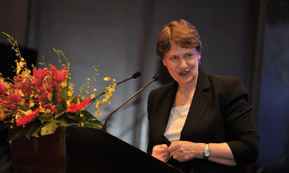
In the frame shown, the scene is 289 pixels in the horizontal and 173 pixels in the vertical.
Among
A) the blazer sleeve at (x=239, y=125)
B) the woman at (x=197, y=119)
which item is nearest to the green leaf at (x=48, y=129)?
the woman at (x=197, y=119)

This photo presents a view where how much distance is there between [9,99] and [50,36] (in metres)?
2.45

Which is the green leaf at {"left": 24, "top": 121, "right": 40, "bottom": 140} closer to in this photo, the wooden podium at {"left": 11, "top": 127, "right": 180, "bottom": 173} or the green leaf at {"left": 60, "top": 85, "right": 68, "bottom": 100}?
the wooden podium at {"left": 11, "top": 127, "right": 180, "bottom": 173}

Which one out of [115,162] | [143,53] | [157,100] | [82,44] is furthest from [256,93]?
[115,162]

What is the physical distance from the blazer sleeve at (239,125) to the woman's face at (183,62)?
0.22 m

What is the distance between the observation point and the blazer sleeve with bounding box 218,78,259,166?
1646 millimetres

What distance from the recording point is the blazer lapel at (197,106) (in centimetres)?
175

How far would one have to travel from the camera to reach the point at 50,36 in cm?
359

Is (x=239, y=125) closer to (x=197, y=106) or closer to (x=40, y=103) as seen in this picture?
(x=197, y=106)

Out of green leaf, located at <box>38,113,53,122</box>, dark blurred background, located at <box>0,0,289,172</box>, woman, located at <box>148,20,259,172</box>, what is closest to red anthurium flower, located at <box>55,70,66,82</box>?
green leaf, located at <box>38,113,53,122</box>

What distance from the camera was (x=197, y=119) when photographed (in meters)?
1.76

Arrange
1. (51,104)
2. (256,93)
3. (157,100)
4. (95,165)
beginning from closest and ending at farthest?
(95,165) < (51,104) < (157,100) < (256,93)

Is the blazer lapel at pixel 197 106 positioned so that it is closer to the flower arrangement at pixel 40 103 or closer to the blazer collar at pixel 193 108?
the blazer collar at pixel 193 108

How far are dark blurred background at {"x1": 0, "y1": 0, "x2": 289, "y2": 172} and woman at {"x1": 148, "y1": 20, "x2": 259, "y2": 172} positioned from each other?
1.54 meters

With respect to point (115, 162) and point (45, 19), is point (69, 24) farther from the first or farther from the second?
point (115, 162)
